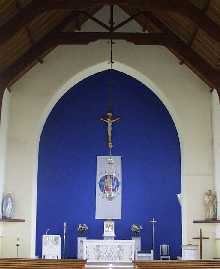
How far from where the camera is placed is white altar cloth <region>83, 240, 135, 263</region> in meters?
14.2

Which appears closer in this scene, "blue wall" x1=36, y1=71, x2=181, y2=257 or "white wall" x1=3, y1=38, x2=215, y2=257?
"white wall" x1=3, y1=38, x2=215, y2=257

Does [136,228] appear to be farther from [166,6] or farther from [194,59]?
[166,6]

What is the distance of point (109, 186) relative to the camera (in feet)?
51.7

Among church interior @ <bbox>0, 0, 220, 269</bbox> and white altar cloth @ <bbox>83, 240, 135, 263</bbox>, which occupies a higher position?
church interior @ <bbox>0, 0, 220, 269</bbox>

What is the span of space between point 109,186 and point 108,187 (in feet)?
0.13

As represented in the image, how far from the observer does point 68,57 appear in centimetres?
1497

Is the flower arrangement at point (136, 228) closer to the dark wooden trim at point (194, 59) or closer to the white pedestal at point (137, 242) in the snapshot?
the white pedestal at point (137, 242)

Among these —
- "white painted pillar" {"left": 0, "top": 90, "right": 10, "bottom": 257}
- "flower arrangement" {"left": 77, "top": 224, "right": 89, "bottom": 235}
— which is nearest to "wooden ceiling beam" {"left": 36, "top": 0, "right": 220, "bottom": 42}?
"white painted pillar" {"left": 0, "top": 90, "right": 10, "bottom": 257}

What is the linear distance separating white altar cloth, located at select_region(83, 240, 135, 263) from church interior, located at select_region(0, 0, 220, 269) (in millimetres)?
26

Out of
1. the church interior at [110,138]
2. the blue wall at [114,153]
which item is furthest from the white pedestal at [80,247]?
A: the blue wall at [114,153]

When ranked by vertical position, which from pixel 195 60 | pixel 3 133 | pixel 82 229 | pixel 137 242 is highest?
pixel 195 60

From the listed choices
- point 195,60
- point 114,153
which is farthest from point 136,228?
point 195,60

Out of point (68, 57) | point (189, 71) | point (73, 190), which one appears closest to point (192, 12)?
point (189, 71)

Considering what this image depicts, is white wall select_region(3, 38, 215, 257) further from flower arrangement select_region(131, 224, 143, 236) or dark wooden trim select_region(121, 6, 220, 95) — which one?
flower arrangement select_region(131, 224, 143, 236)
